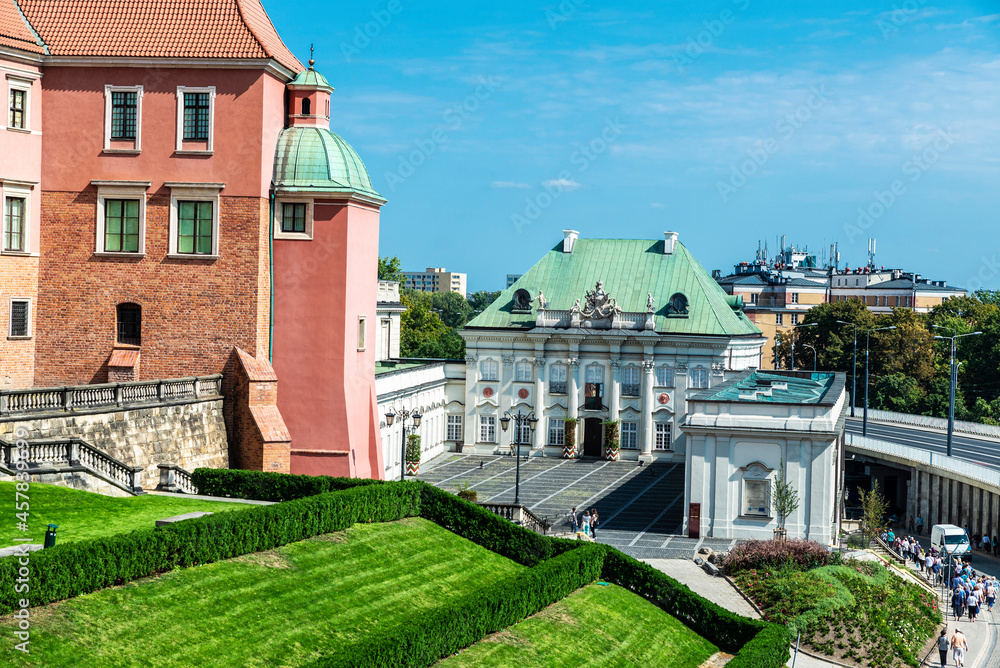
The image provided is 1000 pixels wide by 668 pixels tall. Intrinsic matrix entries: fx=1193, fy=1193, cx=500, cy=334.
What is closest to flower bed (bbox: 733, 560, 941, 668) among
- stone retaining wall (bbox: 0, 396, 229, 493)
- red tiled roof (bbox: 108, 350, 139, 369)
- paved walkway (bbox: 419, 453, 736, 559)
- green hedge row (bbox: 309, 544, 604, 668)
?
paved walkway (bbox: 419, 453, 736, 559)

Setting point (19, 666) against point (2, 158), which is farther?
point (2, 158)

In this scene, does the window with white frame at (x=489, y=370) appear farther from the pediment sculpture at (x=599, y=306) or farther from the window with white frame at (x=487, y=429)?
the pediment sculpture at (x=599, y=306)

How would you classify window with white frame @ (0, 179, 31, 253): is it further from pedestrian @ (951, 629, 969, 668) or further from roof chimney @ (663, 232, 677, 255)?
roof chimney @ (663, 232, 677, 255)

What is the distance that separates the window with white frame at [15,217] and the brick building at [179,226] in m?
0.07

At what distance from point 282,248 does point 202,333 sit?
415 centimetres

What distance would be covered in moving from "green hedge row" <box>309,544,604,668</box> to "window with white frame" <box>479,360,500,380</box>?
5263 cm

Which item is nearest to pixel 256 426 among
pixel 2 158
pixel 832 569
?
pixel 2 158

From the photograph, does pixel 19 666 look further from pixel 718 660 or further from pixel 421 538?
pixel 718 660

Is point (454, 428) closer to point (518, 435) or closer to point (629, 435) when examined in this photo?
point (629, 435)

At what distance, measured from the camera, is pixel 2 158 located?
40969mm

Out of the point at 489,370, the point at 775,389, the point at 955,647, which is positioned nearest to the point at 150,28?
the point at 955,647

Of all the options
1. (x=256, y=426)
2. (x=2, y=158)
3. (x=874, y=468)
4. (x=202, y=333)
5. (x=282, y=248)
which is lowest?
(x=874, y=468)

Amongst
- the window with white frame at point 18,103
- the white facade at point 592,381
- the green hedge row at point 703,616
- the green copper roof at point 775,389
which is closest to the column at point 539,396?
the white facade at point 592,381

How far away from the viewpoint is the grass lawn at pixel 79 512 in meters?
26.1
